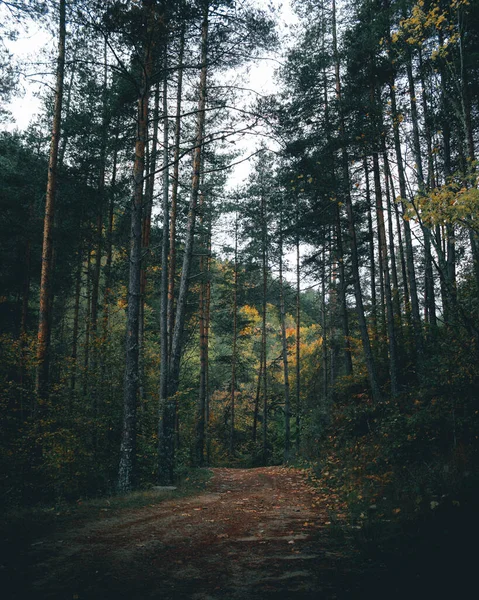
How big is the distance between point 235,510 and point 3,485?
15.2 ft

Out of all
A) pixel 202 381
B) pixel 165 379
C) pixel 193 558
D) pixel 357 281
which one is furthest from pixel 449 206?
pixel 202 381

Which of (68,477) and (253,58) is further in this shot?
(253,58)

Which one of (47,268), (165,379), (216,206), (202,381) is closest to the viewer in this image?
(47,268)

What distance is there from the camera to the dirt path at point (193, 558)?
2.80 metres

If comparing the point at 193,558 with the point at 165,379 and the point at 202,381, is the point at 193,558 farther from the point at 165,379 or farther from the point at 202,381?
the point at 202,381

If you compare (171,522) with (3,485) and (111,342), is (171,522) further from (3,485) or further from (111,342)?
(111,342)

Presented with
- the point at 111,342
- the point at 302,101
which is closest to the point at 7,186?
the point at 111,342

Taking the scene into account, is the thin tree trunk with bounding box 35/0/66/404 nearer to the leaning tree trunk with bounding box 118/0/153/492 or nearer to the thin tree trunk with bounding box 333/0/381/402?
the leaning tree trunk with bounding box 118/0/153/492

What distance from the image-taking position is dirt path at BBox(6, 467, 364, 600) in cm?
280

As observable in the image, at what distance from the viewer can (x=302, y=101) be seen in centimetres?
1248

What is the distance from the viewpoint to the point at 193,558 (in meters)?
3.59

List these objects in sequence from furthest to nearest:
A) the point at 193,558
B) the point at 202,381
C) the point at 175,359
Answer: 1. the point at 202,381
2. the point at 175,359
3. the point at 193,558

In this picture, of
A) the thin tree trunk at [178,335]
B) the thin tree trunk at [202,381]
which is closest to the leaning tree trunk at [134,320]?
the thin tree trunk at [178,335]

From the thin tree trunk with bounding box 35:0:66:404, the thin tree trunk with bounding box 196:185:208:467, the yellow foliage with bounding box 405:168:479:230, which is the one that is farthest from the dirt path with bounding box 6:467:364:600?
the thin tree trunk with bounding box 196:185:208:467
